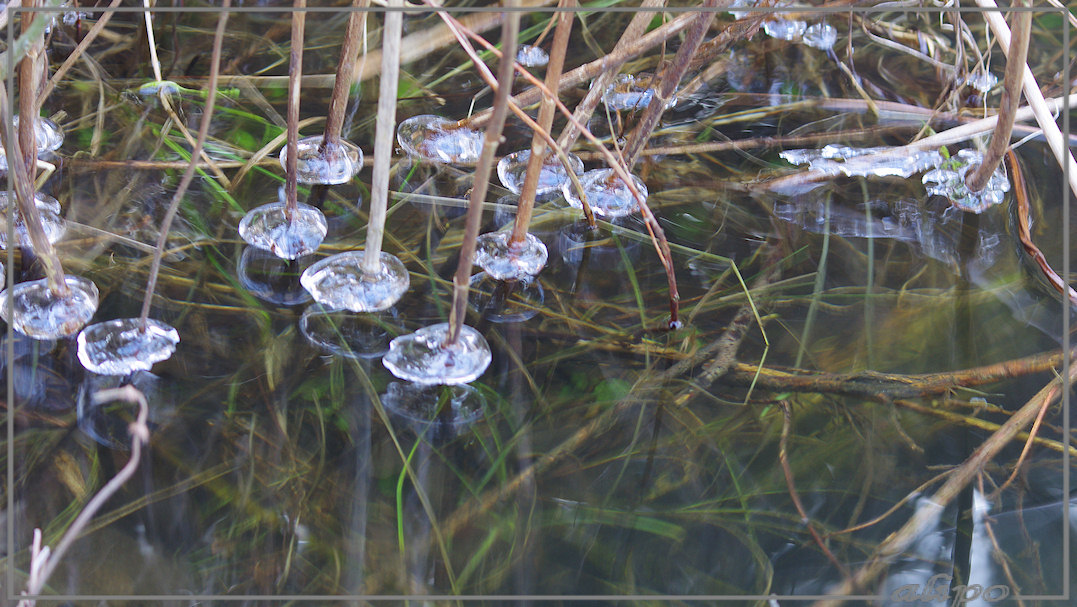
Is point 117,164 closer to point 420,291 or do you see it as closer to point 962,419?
point 420,291

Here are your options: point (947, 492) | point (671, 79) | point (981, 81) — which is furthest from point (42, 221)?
point (981, 81)

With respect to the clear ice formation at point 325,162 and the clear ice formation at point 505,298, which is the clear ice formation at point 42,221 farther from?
the clear ice formation at point 505,298

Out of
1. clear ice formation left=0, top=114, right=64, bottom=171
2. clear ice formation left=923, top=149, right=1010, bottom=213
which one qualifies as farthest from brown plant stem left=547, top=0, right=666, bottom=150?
clear ice formation left=0, top=114, right=64, bottom=171

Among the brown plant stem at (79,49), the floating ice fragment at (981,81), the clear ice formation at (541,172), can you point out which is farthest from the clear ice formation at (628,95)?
the brown plant stem at (79,49)

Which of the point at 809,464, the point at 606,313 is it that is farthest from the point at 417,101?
the point at 809,464

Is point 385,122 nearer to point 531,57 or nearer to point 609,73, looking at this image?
point 609,73
